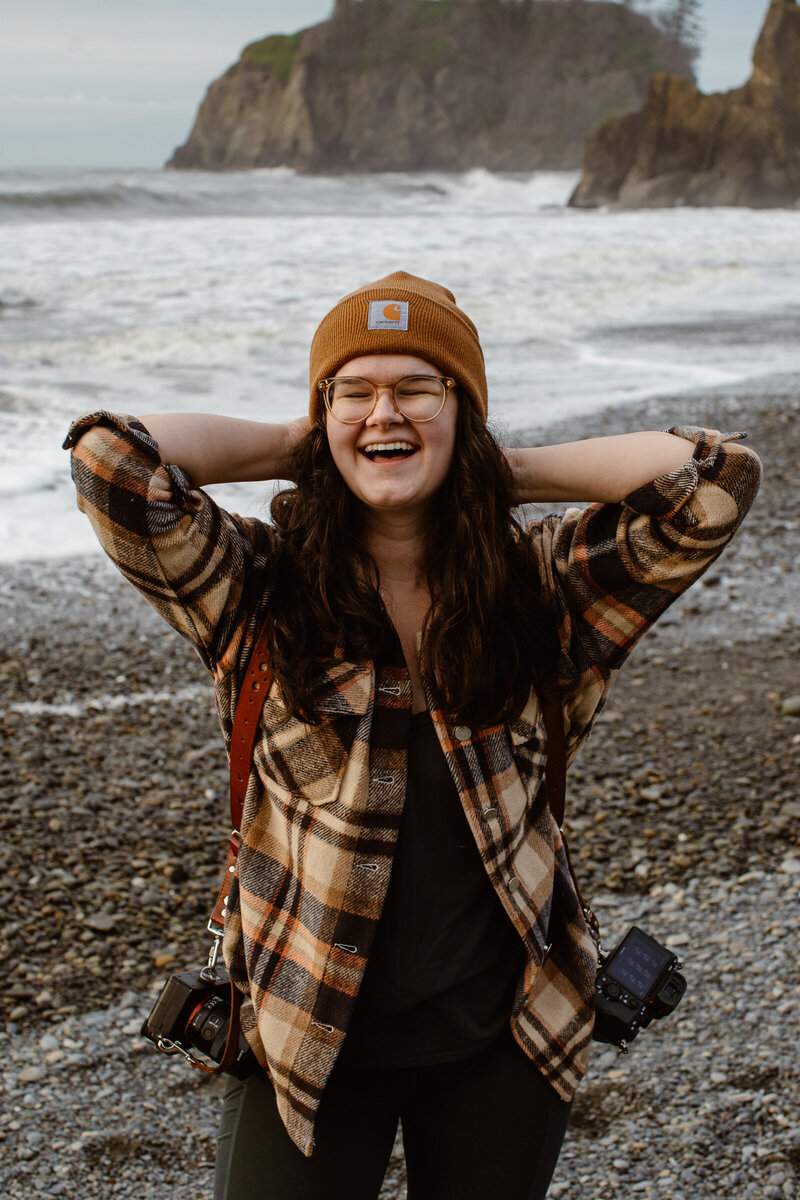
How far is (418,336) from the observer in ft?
6.73

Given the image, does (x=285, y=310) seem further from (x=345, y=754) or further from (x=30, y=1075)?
(x=345, y=754)

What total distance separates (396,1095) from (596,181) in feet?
231

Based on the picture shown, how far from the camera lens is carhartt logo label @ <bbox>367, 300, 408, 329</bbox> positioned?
80.6 inches

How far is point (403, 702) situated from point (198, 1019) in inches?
26.9

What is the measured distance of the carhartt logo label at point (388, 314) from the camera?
80.6 inches

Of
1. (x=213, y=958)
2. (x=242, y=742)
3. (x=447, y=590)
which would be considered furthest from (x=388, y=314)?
(x=213, y=958)

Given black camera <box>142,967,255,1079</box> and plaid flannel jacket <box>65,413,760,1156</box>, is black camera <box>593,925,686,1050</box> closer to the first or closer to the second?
plaid flannel jacket <box>65,413,760,1156</box>

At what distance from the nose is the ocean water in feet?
1.55

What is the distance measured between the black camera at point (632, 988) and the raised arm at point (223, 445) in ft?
3.76

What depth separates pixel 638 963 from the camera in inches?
88.7

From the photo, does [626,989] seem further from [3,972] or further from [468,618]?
[3,972]

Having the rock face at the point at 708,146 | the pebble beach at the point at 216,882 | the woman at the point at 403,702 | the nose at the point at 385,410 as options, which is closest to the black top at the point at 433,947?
the woman at the point at 403,702

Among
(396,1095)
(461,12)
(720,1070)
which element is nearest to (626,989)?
(396,1095)

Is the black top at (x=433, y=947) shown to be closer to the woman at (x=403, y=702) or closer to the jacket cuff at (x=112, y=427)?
the woman at (x=403, y=702)
